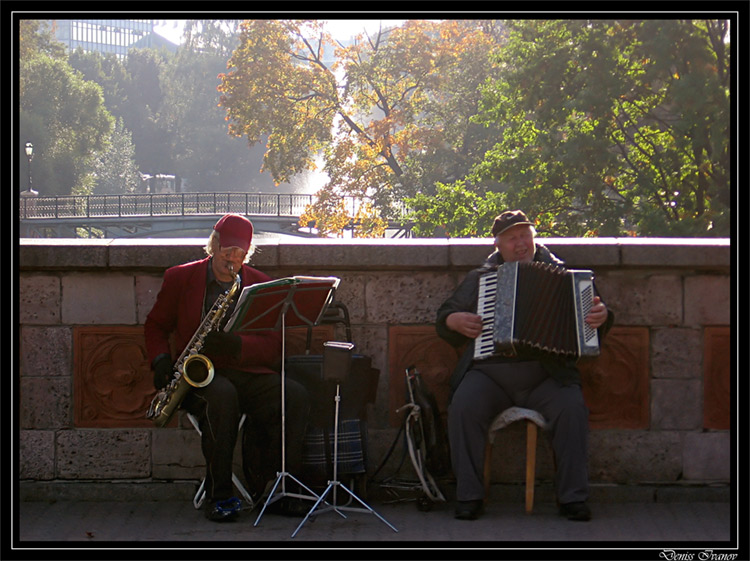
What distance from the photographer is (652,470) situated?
226 inches

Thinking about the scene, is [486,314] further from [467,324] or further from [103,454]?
[103,454]

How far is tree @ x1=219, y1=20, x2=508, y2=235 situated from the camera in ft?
115

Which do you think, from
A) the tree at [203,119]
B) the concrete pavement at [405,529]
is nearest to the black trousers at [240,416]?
the concrete pavement at [405,529]

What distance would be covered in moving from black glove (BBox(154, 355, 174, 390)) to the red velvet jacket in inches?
2.9

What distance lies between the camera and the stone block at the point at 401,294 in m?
5.79

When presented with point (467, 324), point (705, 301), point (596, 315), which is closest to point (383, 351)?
point (467, 324)

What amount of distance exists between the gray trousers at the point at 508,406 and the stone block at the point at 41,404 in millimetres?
2130

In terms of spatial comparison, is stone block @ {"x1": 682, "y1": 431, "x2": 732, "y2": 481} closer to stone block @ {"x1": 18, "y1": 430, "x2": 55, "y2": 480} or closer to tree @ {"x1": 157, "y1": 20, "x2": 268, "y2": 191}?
stone block @ {"x1": 18, "y1": 430, "x2": 55, "y2": 480}

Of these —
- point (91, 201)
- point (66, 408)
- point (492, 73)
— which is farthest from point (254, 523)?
point (91, 201)

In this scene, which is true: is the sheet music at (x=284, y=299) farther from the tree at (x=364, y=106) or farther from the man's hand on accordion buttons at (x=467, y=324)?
the tree at (x=364, y=106)

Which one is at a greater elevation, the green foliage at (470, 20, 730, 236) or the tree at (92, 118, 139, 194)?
the tree at (92, 118, 139, 194)

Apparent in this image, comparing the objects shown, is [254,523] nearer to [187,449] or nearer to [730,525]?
[187,449]

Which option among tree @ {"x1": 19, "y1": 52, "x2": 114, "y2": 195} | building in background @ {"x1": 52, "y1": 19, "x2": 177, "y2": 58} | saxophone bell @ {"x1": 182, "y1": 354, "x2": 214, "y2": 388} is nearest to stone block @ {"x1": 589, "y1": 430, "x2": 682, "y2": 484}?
saxophone bell @ {"x1": 182, "y1": 354, "x2": 214, "y2": 388}

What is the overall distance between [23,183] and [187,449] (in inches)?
2037
